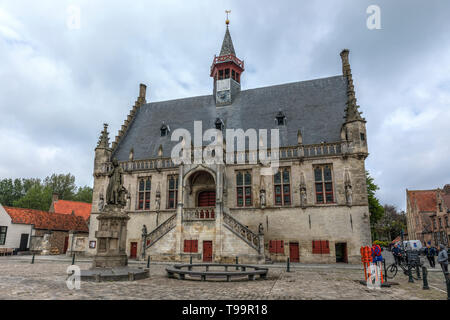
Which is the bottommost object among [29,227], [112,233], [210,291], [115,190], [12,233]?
[210,291]

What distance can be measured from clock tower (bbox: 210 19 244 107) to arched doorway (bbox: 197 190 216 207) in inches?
370

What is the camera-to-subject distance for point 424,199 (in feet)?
156

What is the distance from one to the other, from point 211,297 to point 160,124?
23.9 m

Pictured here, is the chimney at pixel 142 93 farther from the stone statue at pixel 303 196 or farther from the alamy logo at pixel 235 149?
the stone statue at pixel 303 196

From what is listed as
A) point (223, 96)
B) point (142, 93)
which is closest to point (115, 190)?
point (223, 96)

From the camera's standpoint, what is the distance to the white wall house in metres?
30.7

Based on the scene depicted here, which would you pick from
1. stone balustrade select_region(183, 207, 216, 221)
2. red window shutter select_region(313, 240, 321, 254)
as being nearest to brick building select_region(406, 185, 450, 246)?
red window shutter select_region(313, 240, 321, 254)

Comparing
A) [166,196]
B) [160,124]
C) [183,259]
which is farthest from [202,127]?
[183,259]

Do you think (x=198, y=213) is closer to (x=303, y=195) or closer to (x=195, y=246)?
(x=195, y=246)

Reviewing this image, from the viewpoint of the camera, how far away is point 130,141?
2909 centimetres

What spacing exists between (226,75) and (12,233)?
1108 inches
